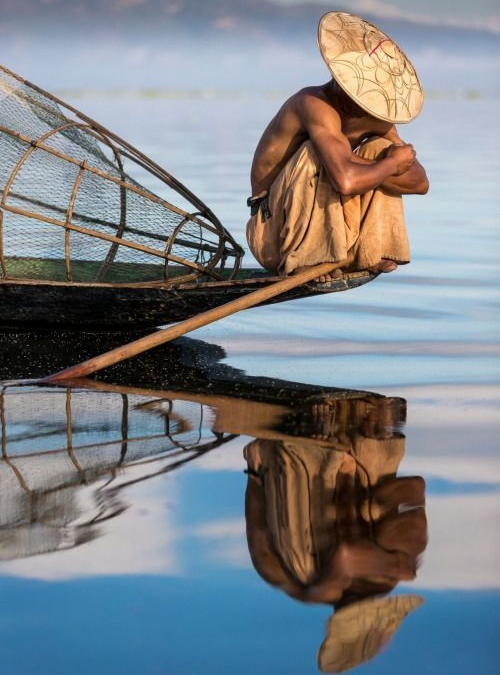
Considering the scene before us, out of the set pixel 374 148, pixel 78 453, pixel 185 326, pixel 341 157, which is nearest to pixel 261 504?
pixel 78 453

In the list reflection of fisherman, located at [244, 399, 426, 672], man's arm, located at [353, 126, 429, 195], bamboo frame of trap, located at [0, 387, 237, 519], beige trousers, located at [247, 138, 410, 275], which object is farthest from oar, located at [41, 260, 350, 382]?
reflection of fisherman, located at [244, 399, 426, 672]

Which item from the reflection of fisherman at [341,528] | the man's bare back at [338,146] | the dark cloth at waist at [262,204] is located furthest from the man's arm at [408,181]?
the reflection of fisherman at [341,528]

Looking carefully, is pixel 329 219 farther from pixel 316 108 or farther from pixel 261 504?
pixel 261 504

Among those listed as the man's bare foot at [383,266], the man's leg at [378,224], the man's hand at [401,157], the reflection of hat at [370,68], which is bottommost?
the man's bare foot at [383,266]

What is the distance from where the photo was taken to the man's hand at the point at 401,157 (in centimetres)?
607

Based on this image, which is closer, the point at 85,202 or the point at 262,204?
the point at 262,204

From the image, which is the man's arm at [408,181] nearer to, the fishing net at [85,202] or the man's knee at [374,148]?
the man's knee at [374,148]

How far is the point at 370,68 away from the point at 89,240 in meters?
2.03

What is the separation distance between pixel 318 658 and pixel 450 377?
3156mm

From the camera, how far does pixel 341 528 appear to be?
419 cm

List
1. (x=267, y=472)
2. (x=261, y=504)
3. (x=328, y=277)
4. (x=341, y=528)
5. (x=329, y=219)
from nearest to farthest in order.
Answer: (x=341, y=528), (x=261, y=504), (x=267, y=472), (x=329, y=219), (x=328, y=277)

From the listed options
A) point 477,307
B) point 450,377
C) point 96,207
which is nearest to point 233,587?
point 450,377

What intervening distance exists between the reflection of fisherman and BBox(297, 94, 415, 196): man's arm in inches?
50.4

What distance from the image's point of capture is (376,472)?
4793mm
